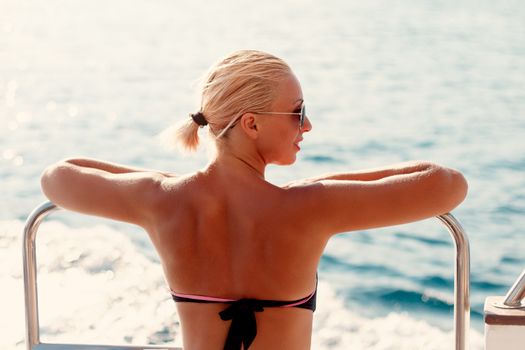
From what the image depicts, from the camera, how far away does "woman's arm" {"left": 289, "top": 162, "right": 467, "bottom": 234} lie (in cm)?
161

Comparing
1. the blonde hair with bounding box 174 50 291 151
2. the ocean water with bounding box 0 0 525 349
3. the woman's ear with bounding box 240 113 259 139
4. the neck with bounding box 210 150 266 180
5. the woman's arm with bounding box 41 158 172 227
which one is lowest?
the ocean water with bounding box 0 0 525 349

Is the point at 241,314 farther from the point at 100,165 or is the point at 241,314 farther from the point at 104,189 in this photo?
the point at 100,165

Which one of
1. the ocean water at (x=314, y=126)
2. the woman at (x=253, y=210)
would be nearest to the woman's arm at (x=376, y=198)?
the woman at (x=253, y=210)

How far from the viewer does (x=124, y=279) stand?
21.0ft

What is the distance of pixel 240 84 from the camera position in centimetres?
164

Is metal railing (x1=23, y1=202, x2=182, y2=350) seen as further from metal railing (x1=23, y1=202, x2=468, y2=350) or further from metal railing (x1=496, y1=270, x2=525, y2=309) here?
metal railing (x1=496, y1=270, x2=525, y2=309)

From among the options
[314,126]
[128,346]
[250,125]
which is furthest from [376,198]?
[314,126]

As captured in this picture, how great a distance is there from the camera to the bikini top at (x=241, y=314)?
1.64m

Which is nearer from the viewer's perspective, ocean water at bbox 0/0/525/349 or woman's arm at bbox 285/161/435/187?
woman's arm at bbox 285/161/435/187

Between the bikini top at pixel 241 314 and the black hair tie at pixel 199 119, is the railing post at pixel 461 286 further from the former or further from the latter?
the black hair tie at pixel 199 119

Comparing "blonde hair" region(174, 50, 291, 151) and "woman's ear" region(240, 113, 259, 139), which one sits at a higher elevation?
"blonde hair" region(174, 50, 291, 151)

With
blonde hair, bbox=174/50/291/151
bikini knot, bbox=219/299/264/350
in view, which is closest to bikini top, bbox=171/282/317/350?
bikini knot, bbox=219/299/264/350

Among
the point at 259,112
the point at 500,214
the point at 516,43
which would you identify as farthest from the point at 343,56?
the point at 259,112

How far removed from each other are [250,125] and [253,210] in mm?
156
